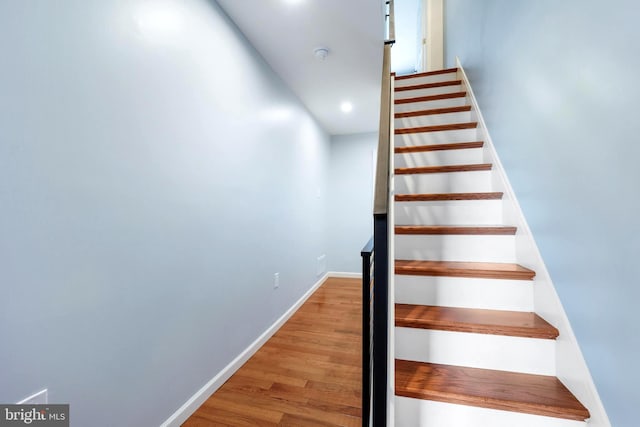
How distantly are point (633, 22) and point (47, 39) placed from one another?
182 centimetres

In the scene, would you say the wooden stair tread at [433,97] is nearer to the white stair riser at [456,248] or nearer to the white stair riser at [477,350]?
the white stair riser at [456,248]

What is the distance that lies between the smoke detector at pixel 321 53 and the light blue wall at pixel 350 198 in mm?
2136

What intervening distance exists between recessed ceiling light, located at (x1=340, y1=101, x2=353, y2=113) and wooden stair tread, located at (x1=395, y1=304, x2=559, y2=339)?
2.57m

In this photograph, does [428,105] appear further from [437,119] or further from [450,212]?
[450,212]

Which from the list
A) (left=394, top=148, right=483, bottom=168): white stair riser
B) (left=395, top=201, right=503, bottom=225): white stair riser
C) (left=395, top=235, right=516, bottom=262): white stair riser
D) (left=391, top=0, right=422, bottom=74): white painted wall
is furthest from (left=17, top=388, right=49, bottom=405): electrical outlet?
(left=391, top=0, right=422, bottom=74): white painted wall

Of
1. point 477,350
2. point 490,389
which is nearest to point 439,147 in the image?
point 477,350

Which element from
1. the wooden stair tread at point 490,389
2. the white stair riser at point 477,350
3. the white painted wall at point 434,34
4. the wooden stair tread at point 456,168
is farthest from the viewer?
the white painted wall at point 434,34

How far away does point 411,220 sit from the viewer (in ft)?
5.63

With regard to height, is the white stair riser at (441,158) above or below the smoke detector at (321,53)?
below

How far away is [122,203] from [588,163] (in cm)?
184

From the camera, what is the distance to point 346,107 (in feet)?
10.7

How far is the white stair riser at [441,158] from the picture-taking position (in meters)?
1.95

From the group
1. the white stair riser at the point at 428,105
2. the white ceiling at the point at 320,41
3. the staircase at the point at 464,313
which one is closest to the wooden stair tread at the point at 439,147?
the staircase at the point at 464,313

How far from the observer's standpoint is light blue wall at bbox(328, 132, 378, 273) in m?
4.19
